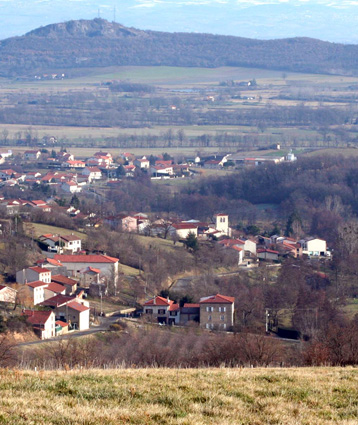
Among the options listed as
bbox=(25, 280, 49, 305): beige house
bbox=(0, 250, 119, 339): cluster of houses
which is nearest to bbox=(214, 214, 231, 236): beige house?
bbox=(0, 250, 119, 339): cluster of houses

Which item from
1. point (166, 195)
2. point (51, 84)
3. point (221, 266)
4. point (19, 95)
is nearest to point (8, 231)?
point (221, 266)

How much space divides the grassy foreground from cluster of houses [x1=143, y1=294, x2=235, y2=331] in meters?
12.7

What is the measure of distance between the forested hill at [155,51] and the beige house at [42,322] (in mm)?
102748

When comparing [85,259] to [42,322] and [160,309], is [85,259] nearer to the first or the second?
[160,309]

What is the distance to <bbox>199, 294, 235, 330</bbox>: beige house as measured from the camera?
18984 mm

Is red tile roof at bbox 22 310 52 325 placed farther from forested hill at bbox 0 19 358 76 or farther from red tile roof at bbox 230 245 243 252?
forested hill at bbox 0 19 358 76

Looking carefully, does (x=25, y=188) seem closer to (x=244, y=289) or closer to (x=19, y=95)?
(x=244, y=289)

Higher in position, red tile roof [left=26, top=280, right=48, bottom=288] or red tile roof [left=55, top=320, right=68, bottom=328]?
red tile roof [left=26, top=280, right=48, bottom=288]

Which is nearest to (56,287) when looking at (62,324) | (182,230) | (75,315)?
(75,315)

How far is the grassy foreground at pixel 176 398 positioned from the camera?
4656mm

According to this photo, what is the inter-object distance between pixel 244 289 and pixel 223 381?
15.9 meters

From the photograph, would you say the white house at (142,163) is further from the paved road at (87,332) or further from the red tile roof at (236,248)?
the paved road at (87,332)

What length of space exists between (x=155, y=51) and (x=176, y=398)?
13313cm

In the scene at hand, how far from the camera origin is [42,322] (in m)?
16.9
